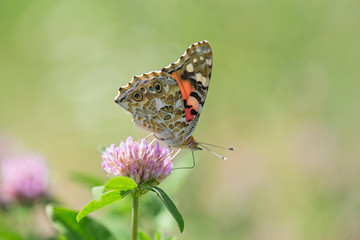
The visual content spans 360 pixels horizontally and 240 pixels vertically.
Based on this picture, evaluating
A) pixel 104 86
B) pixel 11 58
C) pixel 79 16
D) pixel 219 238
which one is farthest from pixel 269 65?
pixel 11 58

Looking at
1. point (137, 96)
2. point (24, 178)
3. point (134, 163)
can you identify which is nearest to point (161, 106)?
point (137, 96)

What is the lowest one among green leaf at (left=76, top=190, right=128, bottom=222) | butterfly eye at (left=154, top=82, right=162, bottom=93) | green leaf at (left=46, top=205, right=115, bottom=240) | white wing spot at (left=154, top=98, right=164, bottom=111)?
green leaf at (left=46, top=205, right=115, bottom=240)

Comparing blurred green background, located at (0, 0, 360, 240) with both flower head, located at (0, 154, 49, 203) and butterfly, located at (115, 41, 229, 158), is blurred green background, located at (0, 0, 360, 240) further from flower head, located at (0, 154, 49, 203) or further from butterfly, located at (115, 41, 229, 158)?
butterfly, located at (115, 41, 229, 158)

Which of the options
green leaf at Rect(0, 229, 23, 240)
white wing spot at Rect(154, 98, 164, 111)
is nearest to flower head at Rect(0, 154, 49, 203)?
green leaf at Rect(0, 229, 23, 240)

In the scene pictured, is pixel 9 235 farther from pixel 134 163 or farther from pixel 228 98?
pixel 228 98

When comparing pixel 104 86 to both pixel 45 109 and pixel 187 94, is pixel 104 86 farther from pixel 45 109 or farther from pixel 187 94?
pixel 187 94
